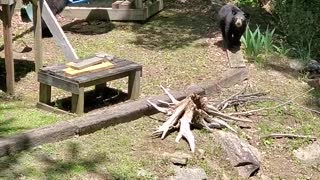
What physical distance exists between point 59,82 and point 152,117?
38.5 inches

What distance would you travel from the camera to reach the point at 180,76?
7.70m

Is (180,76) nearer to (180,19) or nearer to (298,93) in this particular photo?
(298,93)

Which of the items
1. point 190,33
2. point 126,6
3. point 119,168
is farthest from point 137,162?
point 126,6

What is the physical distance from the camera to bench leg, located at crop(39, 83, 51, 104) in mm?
6477

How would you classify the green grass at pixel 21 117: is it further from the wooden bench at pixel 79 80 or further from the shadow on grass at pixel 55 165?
the shadow on grass at pixel 55 165

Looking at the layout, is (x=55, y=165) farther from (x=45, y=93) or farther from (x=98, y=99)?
(x=98, y=99)

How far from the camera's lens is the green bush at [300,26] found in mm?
9344

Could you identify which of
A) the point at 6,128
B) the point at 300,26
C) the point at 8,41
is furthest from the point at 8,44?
the point at 300,26

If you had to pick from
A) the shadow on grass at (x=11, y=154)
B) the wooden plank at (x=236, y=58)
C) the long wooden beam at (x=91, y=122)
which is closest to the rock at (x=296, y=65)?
the wooden plank at (x=236, y=58)

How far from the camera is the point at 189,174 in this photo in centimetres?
529

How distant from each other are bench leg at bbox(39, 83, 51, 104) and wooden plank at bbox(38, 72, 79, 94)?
9 cm

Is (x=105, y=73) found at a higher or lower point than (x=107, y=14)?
higher

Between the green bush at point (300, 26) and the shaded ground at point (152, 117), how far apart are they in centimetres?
85

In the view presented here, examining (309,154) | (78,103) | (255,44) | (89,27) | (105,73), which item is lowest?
(309,154)
